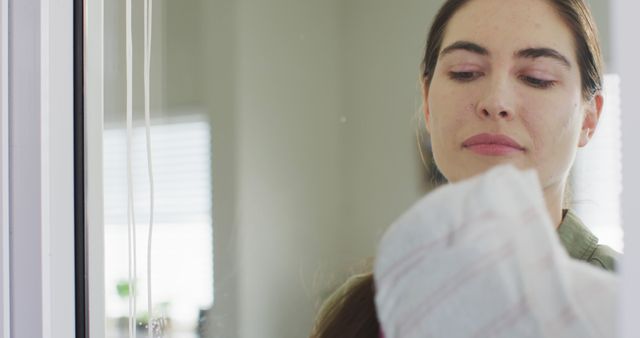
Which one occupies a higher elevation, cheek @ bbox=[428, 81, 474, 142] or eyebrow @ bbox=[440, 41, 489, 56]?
eyebrow @ bbox=[440, 41, 489, 56]

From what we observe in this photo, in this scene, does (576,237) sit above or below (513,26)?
below

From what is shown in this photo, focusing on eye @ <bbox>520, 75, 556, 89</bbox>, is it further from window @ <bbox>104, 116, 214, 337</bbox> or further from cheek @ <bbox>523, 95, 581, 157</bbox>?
window @ <bbox>104, 116, 214, 337</bbox>

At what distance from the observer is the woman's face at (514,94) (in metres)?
0.57

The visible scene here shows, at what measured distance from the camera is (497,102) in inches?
23.3

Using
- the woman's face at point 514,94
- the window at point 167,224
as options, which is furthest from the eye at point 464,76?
the window at point 167,224

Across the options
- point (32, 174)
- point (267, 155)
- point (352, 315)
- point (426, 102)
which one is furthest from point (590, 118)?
point (32, 174)

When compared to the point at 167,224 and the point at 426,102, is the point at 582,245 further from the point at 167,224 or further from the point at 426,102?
the point at 167,224

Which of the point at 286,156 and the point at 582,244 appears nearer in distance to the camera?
the point at 582,244

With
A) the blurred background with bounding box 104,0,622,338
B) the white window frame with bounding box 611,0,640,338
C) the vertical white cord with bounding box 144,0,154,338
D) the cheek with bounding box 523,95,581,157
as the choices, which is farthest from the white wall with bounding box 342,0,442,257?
the vertical white cord with bounding box 144,0,154,338

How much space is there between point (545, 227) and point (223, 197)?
1.55ft

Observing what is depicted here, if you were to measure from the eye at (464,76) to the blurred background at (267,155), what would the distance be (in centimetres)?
4

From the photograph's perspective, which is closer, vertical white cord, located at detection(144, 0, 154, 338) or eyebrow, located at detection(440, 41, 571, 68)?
eyebrow, located at detection(440, 41, 571, 68)

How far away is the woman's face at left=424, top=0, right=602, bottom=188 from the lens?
0.57 metres

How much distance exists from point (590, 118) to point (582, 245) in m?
0.10
